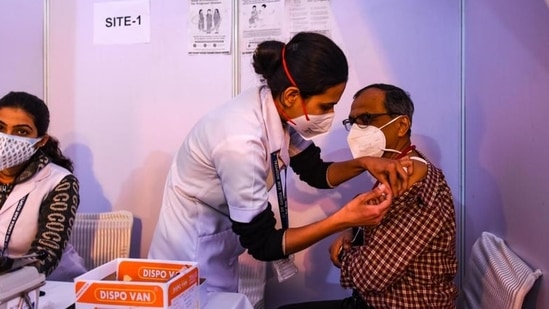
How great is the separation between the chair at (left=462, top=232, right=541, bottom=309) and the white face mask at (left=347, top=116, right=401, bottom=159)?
45 centimetres

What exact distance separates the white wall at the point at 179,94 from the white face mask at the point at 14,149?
82 cm

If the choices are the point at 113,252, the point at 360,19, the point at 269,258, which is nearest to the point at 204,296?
the point at 269,258

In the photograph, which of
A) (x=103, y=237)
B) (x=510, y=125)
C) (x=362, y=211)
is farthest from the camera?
(x=103, y=237)

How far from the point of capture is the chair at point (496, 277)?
106 centimetres

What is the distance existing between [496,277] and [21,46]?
2.25 meters

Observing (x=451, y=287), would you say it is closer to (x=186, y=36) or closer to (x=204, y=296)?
(x=204, y=296)

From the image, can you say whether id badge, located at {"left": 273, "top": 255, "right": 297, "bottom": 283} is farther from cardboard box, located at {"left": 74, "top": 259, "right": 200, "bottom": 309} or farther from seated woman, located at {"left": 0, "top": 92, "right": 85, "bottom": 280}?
seated woman, located at {"left": 0, "top": 92, "right": 85, "bottom": 280}

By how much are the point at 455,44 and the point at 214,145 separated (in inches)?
51.7

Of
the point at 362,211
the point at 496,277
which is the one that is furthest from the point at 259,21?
the point at 496,277

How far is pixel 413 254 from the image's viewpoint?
121 cm

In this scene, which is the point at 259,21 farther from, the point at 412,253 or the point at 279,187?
the point at 412,253

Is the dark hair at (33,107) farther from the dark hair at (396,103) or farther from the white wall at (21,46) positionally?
the dark hair at (396,103)

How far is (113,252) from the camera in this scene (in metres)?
2.01

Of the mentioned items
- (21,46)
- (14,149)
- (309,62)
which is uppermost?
(21,46)
